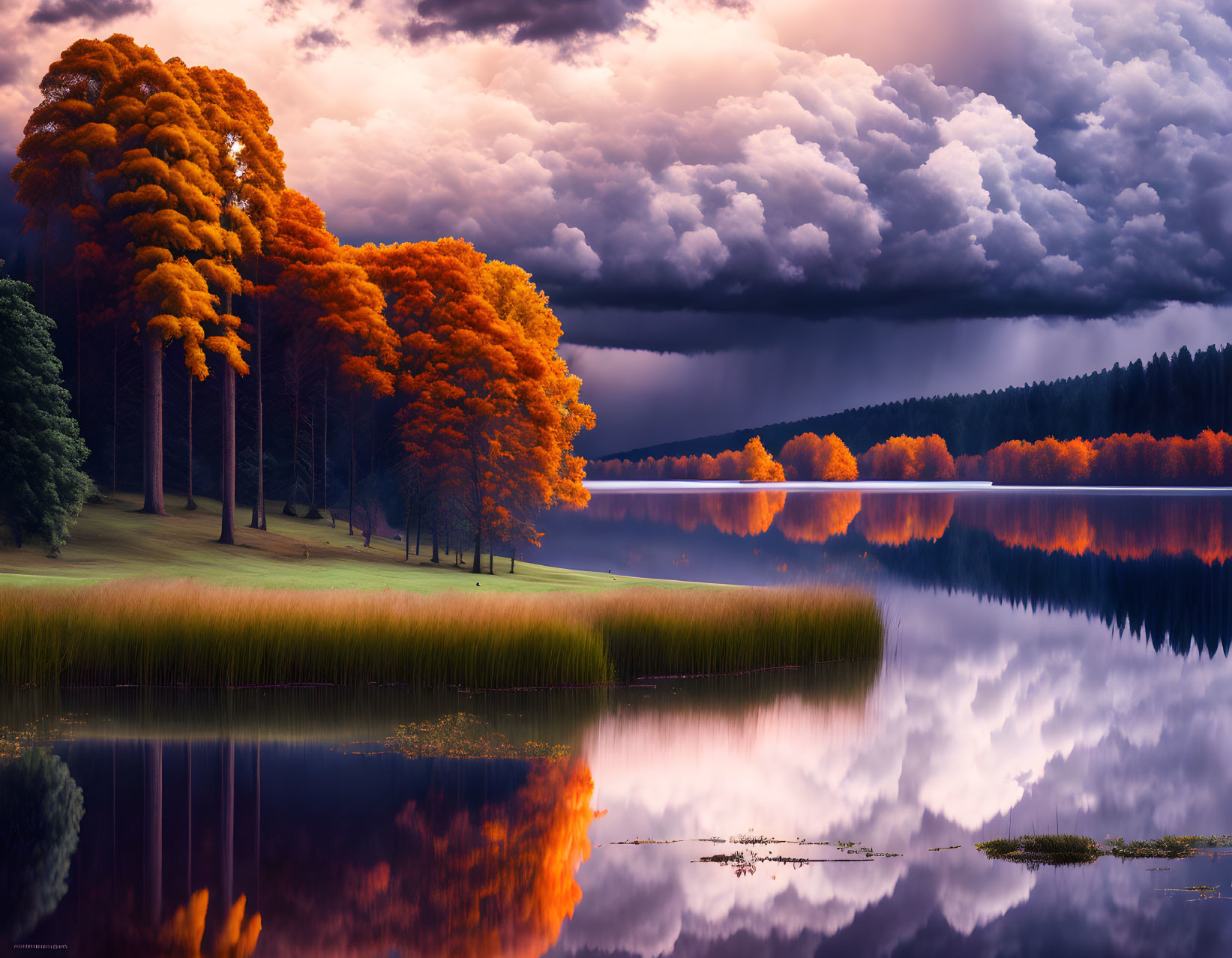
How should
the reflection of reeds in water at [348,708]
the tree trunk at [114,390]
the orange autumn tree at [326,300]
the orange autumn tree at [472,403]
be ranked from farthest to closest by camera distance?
the tree trunk at [114,390]
the orange autumn tree at [326,300]
the orange autumn tree at [472,403]
the reflection of reeds in water at [348,708]

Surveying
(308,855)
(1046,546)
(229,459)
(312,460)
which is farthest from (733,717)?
(1046,546)

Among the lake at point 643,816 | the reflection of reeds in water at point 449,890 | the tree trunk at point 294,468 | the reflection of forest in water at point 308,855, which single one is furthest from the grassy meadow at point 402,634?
the tree trunk at point 294,468

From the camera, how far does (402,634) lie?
23359mm

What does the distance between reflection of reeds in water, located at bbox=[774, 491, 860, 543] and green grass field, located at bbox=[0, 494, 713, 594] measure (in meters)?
53.1

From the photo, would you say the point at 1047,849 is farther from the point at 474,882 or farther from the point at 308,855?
the point at 308,855

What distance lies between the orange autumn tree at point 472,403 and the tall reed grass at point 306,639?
72.8 feet

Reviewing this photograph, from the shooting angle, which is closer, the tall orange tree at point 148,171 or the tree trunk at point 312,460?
the tall orange tree at point 148,171

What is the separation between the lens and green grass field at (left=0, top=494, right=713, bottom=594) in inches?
1441

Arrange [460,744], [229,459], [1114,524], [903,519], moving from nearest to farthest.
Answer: [460,744] → [229,459] → [1114,524] → [903,519]

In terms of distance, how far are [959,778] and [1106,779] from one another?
106 inches

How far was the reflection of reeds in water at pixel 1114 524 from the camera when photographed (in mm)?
85625

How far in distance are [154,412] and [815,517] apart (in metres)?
98.4

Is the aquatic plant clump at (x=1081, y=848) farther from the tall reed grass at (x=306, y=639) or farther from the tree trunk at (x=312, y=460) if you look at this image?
the tree trunk at (x=312, y=460)

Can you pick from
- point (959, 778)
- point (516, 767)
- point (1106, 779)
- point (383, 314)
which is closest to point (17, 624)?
point (516, 767)
